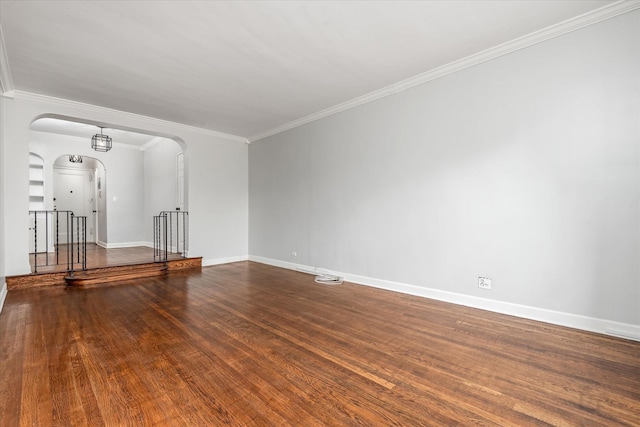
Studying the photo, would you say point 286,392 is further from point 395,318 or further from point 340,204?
point 340,204

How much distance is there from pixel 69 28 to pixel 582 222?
199 inches

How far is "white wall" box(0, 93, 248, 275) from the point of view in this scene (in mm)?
4145

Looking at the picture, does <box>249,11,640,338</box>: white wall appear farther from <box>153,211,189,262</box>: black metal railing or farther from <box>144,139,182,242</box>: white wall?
<box>144,139,182,242</box>: white wall

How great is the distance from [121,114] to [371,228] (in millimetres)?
4606

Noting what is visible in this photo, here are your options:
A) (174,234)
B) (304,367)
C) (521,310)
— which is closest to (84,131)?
(174,234)

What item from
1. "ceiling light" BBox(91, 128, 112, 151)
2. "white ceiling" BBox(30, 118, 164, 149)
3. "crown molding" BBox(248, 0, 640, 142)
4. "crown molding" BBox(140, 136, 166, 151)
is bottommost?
"ceiling light" BBox(91, 128, 112, 151)

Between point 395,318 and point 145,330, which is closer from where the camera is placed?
point 145,330

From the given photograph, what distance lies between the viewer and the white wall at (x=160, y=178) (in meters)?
7.36

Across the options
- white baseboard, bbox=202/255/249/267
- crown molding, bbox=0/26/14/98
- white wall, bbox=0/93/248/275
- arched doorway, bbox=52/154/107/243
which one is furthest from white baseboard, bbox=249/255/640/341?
arched doorway, bbox=52/154/107/243

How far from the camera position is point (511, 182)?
3.05 meters

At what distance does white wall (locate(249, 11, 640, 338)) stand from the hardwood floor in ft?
1.40

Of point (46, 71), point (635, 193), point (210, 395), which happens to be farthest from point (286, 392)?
point (46, 71)

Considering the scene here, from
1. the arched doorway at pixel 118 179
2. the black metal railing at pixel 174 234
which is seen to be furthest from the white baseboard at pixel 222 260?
the arched doorway at pixel 118 179

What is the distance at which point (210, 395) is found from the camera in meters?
1.74
